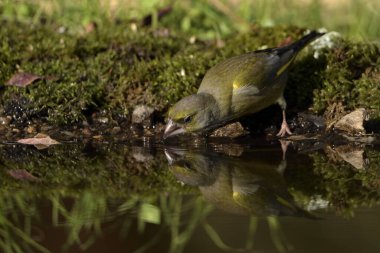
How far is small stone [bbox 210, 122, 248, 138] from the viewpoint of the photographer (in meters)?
5.73

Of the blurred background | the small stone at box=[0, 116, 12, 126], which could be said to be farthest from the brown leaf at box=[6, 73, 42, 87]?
the blurred background

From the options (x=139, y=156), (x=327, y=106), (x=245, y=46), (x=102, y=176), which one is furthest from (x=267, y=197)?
(x=245, y=46)

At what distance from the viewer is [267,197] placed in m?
3.83

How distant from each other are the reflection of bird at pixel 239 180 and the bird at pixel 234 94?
33 cm

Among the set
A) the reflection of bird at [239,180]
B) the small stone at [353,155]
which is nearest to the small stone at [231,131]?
the reflection of bird at [239,180]

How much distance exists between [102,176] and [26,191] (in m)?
0.49

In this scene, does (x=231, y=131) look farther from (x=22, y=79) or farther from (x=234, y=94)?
(x=22, y=79)

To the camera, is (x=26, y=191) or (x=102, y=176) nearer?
(x=26, y=191)

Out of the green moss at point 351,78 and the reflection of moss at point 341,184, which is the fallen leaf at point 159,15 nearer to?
the green moss at point 351,78

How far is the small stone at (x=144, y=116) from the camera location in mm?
5961

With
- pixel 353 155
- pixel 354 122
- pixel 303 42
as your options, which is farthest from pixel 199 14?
pixel 353 155

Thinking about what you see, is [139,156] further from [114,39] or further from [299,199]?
[114,39]

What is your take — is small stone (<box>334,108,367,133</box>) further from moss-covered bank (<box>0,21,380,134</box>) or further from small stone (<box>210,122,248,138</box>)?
small stone (<box>210,122,248,138</box>)

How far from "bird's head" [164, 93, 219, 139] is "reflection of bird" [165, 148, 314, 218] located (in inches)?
10.1
